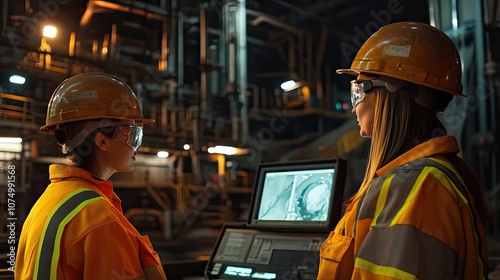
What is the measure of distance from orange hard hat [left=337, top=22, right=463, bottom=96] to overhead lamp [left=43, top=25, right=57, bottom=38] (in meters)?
1.76

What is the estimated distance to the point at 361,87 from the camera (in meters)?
1.14

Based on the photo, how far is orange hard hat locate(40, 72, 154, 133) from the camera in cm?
150

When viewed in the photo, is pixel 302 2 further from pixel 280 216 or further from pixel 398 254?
pixel 398 254

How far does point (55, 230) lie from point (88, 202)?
99mm

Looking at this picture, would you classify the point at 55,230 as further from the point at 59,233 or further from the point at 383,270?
the point at 383,270

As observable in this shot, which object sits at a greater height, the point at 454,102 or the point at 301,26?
the point at 301,26

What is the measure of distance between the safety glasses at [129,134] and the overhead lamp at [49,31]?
43.6 inches

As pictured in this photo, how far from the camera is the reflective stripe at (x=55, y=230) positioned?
48.3 inches

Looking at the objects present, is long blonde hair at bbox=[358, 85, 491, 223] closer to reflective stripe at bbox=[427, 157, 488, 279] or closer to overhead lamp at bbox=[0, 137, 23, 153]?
reflective stripe at bbox=[427, 157, 488, 279]

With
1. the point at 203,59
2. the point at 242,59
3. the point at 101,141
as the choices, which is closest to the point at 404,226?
the point at 101,141

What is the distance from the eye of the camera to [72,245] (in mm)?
1229

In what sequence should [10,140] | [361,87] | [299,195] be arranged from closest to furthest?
[361,87] → [299,195] → [10,140]

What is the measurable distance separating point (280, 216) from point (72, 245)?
3.28ft

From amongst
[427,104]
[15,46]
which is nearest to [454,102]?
[427,104]
